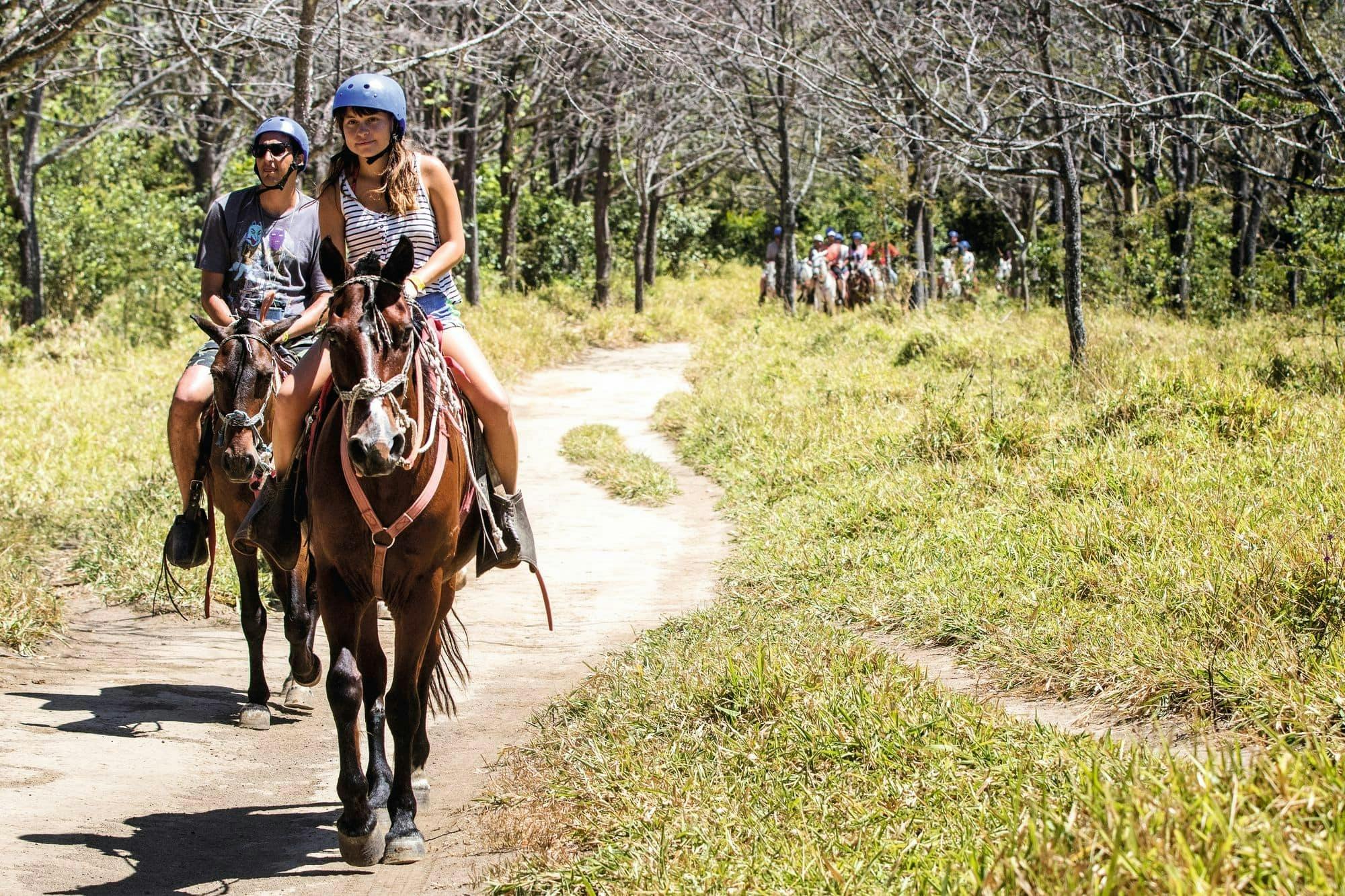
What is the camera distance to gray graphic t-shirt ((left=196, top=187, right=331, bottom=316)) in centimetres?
693

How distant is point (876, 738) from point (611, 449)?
9.04 m

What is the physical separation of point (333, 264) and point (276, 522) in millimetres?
1313

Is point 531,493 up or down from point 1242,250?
down

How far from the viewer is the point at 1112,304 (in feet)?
62.1

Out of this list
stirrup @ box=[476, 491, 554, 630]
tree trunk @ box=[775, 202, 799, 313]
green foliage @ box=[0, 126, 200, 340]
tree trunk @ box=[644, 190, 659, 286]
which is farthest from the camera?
tree trunk @ box=[644, 190, 659, 286]

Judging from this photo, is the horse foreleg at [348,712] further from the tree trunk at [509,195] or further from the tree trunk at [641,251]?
the tree trunk at [641,251]

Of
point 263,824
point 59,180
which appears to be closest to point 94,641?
point 263,824

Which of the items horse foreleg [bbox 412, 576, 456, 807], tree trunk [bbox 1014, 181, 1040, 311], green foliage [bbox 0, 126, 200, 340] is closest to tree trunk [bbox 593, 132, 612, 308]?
green foliage [bbox 0, 126, 200, 340]

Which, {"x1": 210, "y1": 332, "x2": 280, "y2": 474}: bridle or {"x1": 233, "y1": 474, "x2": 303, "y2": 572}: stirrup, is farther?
{"x1": 210, "y1": 332, "x2": 280, "y2": 474}: bridle

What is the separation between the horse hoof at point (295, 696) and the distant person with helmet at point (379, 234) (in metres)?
1.50

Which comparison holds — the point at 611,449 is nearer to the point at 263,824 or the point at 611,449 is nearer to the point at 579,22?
the point at 579,22

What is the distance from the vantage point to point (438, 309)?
5.58 metres

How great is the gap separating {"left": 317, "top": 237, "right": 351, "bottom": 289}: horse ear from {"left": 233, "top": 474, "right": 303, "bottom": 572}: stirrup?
1070mm

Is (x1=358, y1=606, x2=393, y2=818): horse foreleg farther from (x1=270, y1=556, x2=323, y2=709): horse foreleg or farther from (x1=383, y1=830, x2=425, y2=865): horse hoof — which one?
(x1=270, y1=556, x2=323, y2=709): horse foreleg
